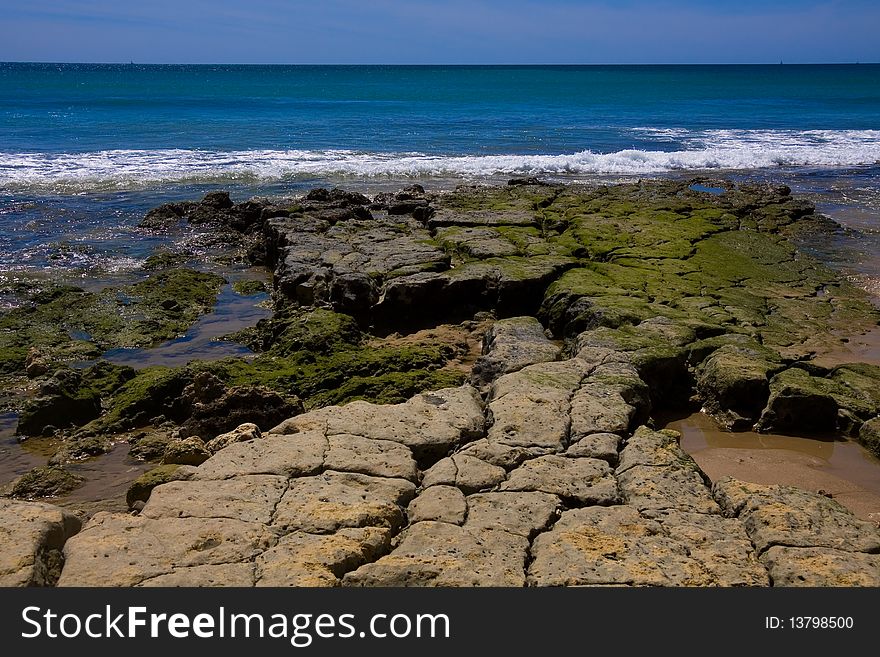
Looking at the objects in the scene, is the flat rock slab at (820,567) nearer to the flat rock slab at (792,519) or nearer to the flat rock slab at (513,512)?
the flat rock slab at (792,519)

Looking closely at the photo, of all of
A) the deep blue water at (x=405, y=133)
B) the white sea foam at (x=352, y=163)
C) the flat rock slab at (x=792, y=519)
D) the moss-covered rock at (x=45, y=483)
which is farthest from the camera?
the deep blue water at (x=405, y=133)

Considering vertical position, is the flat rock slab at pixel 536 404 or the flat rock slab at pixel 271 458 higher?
the flat rock slab at pixel 536 404

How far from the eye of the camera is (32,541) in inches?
171

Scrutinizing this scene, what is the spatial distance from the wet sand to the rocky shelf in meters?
0.20

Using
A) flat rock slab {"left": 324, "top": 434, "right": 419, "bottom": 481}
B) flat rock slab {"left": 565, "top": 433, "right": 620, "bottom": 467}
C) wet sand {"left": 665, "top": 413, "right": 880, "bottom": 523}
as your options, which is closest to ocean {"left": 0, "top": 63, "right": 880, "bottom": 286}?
wet sand {"left": 665, "top": 413, "right": 880, "bottom": 523}

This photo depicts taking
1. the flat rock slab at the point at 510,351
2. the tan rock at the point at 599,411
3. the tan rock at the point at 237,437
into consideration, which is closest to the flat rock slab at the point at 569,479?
the tan rock at the point at 599,411

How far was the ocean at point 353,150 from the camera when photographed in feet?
59.2

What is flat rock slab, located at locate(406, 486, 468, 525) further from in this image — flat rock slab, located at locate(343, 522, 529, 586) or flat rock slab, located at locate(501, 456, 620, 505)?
flat rock slab, located at locate(501, 456, 620, 505)

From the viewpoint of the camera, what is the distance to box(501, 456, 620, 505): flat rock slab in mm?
5035

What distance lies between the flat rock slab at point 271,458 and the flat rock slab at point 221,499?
97mm

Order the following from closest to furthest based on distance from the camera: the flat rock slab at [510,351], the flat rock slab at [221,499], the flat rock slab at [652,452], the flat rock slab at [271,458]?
the flat rock slab at [221,499], the flat rock slab at [271,458], the flat rock slab at [652,452], the flat rock slab at [510,351]

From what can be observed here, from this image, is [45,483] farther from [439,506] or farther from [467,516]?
[467,516]

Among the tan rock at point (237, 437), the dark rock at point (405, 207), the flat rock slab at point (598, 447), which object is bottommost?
the tan rock at point (237, 437)

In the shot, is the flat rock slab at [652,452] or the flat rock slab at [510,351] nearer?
the flat rock slab at [652,452]
